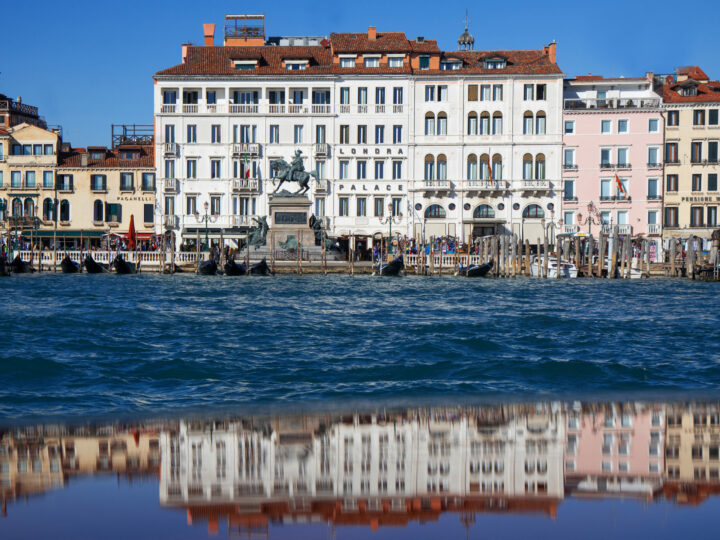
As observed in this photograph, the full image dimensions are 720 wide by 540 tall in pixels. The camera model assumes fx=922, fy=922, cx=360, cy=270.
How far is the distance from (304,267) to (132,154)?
1871cm

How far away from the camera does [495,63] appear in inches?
2025

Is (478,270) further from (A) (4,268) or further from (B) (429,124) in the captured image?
(A) (4,268)

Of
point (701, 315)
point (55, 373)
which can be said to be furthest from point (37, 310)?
point (701, 315)

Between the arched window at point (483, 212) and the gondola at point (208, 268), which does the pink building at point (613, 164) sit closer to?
the arched window at point (483, 212)

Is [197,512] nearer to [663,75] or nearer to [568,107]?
[568,107]

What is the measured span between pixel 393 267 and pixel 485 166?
14.1m

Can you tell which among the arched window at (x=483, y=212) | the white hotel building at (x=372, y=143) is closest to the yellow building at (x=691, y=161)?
the white hotel building at (x=372, y=143)

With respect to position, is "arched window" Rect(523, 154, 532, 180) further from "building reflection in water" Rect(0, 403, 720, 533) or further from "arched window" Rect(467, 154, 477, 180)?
"building reflection in water" Rect(0, 403, 720, 533)

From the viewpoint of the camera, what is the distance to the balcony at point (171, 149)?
50.8 m

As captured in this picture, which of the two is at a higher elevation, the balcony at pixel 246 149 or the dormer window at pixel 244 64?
the dormer window at pixel 244 64

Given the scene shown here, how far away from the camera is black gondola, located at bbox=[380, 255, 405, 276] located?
39.4m

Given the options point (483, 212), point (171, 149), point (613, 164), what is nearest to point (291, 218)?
point (171, 149)

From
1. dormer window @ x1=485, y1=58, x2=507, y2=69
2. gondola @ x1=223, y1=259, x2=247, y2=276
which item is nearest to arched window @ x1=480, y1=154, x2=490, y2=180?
dormer window @ x1=485, y1=58, x2=507, y2=69

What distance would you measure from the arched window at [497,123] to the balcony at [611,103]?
3899 millimetres
